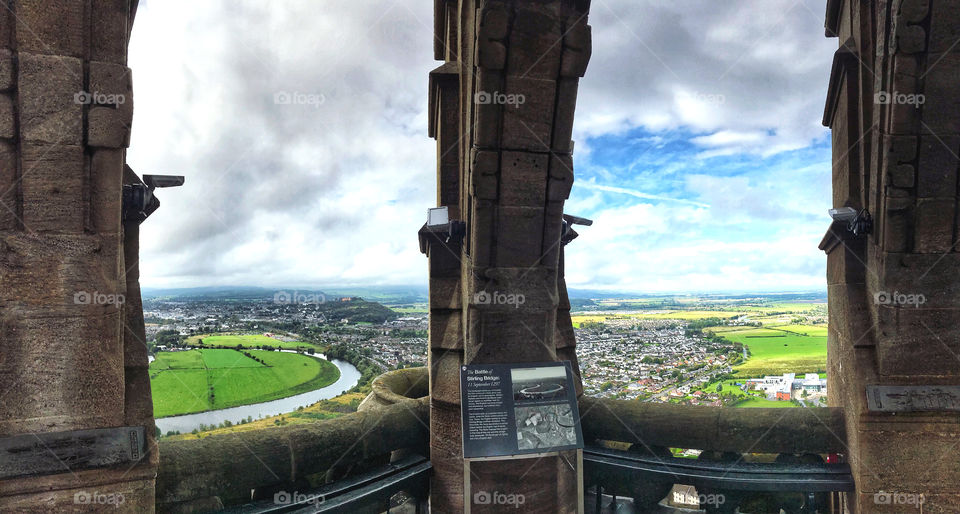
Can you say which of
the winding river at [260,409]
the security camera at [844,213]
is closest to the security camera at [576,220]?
the security camera at [844,213]

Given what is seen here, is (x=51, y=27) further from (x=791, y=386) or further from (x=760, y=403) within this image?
(x=791, y=386)

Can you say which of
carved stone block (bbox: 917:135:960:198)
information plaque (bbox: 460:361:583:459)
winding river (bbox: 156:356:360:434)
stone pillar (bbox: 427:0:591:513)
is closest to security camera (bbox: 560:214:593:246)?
stone pillar (bbox: 427:0:591:513)

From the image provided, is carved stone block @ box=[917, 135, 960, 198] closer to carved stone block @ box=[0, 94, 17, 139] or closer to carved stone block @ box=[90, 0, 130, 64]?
carved stone block @ box=[90, 0, 130, 64]

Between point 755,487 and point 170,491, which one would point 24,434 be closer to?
point 170,491

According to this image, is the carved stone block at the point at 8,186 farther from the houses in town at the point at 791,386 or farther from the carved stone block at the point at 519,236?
the houses in town at the point at 791,386

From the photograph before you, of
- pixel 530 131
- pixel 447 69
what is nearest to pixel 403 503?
pixel 530 131

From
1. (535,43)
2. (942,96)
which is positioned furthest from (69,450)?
(942,96)
